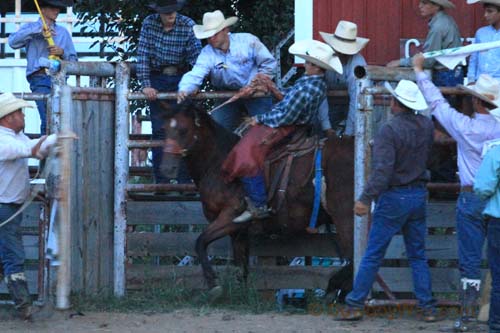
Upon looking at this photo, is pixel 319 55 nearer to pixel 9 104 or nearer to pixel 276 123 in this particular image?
pixel 276 123

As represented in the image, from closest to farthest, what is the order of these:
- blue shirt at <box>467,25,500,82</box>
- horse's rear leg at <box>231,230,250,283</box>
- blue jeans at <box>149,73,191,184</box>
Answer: blue shirt at <box>467,25,500,82</box>, horse's rear leg at <box>231,230,250,283</box>, blue jeans at <box>149,73,191,184</box>

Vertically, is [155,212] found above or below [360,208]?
below

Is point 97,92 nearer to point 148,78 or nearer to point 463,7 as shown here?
point 148,78

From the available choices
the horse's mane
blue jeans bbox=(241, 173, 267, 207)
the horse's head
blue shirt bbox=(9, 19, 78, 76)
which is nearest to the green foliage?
blue shirt bbox=(9, 19, 78, 76)

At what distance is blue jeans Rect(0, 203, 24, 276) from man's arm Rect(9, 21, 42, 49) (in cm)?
231

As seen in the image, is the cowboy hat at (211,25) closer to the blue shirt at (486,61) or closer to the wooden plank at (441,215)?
the blue shirt at (486,61)

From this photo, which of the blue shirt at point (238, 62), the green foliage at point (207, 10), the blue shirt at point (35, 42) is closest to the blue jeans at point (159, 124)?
the blue shirt at point (238, 62)

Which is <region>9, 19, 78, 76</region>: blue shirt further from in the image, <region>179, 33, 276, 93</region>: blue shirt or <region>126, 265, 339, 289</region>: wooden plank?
<region>126, 265, 339, 289</region>: wooden plank

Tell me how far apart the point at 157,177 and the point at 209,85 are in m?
2.52

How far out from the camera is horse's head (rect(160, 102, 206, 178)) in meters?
10.6

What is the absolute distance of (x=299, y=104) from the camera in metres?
10.5

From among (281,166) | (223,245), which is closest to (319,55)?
(281,166)

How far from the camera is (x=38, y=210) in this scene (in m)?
10.9

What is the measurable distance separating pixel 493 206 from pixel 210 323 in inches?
106
